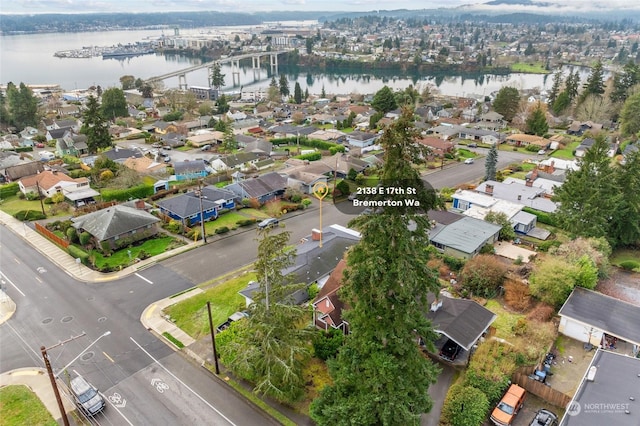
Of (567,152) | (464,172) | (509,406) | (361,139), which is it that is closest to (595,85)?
(567,152)

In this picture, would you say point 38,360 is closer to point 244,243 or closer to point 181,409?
point 181,409

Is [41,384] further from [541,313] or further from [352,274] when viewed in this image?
[541,313]

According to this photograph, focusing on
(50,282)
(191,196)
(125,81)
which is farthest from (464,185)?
(125,81)

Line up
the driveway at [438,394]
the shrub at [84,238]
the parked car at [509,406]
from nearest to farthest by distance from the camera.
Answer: the parked car at [509,406] < the driveway at [438,394] < the shrub at [84,238]

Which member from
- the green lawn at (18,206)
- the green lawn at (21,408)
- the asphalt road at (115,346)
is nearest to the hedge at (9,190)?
the green lawn at (18,206)

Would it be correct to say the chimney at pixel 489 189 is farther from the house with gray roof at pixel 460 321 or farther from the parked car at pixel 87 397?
the parked car at pixel 87 397
